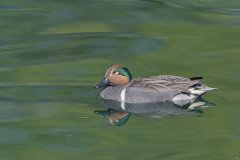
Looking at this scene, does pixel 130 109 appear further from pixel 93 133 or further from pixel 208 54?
pixel 208 54

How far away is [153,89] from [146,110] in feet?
0.96

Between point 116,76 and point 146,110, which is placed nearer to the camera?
point 146,110

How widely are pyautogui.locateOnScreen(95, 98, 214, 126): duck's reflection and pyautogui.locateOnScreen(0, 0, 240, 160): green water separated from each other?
5.0 inches

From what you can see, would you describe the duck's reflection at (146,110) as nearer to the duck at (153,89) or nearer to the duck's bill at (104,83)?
the duck at (153,89)

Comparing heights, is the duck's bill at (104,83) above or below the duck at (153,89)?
above

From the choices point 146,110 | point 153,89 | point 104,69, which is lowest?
point 146,110

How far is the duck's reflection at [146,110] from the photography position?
10148mm

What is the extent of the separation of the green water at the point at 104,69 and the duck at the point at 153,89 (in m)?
0.19

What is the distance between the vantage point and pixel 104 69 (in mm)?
11898

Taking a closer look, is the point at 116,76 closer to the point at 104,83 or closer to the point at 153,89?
the point at 104,83

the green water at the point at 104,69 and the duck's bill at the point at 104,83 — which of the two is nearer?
the green water at the point at 104,69

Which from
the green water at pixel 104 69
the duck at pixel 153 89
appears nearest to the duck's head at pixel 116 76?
the duck at pixel 153 89

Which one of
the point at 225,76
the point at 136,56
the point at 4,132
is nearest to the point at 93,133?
the point at 4,132

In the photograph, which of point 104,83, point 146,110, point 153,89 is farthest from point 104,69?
point 146,110
